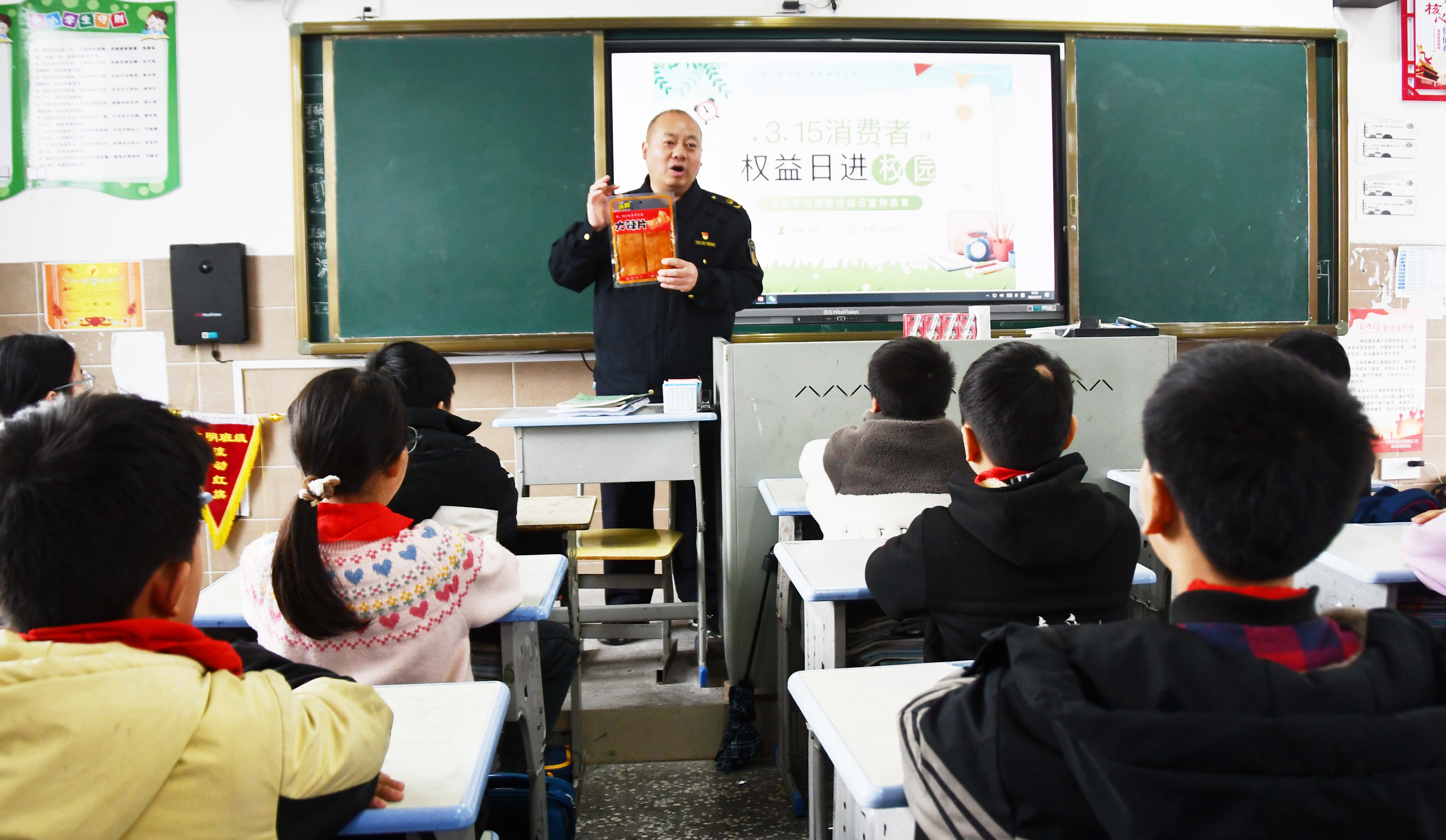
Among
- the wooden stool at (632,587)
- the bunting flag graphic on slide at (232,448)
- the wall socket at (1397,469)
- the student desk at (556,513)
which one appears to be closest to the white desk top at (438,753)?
the student desk at (556,513)

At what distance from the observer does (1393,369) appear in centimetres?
407

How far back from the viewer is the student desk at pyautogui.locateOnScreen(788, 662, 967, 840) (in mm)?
877

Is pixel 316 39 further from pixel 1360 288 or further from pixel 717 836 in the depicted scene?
pixel 1360 288

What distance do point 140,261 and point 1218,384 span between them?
400cm

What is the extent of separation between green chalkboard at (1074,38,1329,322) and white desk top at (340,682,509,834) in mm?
3367

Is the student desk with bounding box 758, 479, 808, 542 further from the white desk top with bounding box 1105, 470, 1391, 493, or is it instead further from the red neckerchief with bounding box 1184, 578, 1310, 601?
the red neckerchief with bounding box 1184, 578, 1310, 601

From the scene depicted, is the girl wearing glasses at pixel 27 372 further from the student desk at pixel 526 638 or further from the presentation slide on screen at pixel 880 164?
the presentation slide on screen at pixel 880 164

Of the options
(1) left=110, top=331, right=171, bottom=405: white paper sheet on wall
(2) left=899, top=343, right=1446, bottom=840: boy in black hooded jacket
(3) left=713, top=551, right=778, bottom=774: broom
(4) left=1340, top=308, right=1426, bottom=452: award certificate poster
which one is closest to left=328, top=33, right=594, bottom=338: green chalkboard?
(1) left=110, top=331, right=171, bottom=405: white paper sheet on wall

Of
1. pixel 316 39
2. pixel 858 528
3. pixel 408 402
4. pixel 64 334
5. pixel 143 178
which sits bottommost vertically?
pixel 858 528

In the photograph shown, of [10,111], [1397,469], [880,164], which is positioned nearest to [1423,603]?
[880,164]

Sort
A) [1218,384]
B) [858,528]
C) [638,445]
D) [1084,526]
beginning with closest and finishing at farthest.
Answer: [1218,384] → [1084,526] → [858,528] → [638,445]

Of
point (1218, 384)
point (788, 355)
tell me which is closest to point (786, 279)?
point (788, 355)

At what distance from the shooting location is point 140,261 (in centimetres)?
363

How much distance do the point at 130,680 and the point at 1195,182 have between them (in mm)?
4097
